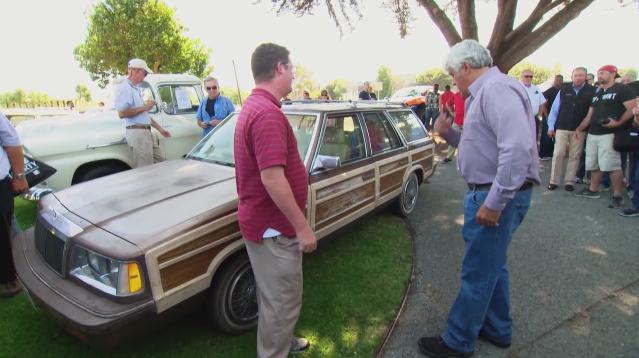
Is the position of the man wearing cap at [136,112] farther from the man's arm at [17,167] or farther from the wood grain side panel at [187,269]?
the wood grain side panel at [187,269]

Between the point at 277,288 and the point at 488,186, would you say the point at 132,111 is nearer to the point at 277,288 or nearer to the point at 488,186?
the point at 277,288

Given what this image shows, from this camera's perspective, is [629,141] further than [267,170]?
Yes

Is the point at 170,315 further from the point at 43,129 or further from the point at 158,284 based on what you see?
the point at 43,129

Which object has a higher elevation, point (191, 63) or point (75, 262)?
point (191, 63)

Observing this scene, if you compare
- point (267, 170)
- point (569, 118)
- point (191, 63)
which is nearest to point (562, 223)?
point (569, 118)

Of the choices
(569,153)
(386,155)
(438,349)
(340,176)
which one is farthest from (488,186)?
(569,153)

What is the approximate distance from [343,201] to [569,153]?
193 inches

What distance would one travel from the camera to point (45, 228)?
8.09ft

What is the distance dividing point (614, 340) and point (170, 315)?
3.11m

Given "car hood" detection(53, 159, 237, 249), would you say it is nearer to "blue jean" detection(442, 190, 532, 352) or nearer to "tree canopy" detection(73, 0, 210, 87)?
"blue jean" detection(442, 190, 532, 352)

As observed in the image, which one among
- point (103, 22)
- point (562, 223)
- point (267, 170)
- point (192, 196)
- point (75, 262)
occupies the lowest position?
point (562, 223)

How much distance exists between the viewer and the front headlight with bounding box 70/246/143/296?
192cm

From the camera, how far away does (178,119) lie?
5.84 m

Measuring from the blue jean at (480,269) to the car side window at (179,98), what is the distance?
5211mm
